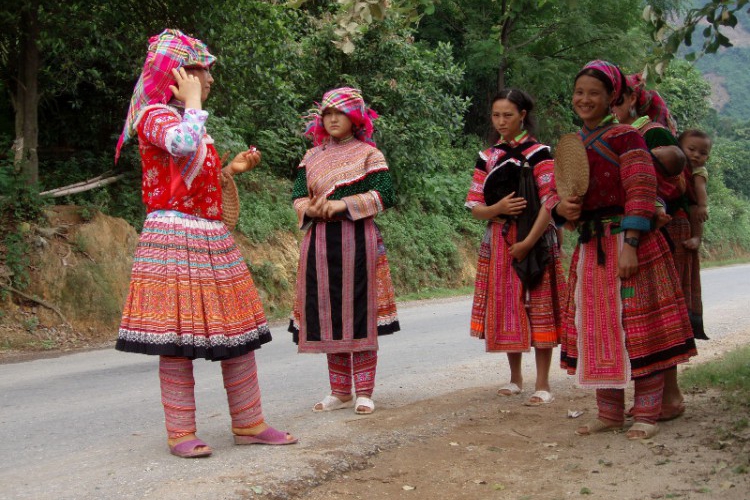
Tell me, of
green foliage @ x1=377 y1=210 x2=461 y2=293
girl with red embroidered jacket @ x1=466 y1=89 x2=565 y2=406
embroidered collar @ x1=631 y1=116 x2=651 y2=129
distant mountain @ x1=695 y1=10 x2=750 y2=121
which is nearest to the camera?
embroidered collar @ x1=631 y1=116 x2=651 y2=129

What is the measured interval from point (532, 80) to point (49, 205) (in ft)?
46.7

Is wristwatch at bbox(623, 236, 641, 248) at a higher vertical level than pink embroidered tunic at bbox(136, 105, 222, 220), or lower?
lower

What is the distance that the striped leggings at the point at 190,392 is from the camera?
4.61m

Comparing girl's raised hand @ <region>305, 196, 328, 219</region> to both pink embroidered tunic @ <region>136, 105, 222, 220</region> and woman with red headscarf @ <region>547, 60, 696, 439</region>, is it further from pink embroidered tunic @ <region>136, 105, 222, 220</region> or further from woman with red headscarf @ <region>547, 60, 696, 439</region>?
woman with red headscarf @ <region>547, 60, 696, 439</region>

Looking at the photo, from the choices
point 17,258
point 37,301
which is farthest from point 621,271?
point 17,258

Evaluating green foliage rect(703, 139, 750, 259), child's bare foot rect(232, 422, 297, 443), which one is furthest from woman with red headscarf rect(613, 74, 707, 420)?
green foliage rect(703, 139, 750, 259)

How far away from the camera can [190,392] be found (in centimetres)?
467

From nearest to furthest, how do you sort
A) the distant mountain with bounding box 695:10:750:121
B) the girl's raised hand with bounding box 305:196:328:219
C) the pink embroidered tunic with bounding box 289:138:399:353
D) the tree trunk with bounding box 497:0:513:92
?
the girl's raised hand with bounding box 305:196:328:219 → the pink embroidered tunic with bounding box 289:138:399:353 → the tree trunk with bounding box 497:0:513:92 → the distant mountain with bounding box 695:10:750:121

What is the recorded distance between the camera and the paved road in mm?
4262

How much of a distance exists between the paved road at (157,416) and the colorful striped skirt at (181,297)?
1.99 ft

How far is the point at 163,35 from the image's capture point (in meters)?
4.57

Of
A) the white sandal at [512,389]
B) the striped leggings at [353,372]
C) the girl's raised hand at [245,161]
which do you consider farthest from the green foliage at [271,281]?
the girl's raised hand at [245,161]

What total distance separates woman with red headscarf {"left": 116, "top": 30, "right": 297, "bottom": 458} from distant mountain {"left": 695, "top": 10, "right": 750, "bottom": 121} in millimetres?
77102

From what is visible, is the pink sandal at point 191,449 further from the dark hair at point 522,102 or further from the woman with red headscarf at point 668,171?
the dark hair at point 522,102
